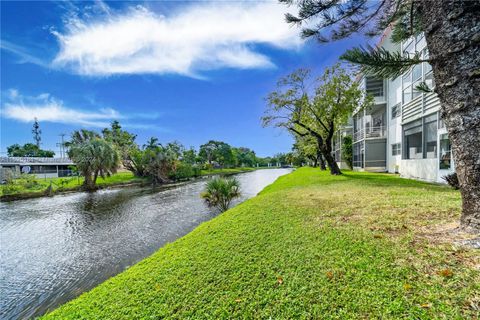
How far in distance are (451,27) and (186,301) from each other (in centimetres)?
495

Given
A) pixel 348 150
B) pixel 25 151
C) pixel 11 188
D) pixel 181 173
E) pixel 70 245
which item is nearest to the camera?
pixel 70 245

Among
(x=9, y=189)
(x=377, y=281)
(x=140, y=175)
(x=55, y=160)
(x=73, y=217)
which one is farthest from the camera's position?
(x=55, y=160)

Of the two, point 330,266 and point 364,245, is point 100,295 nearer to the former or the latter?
point 330,266

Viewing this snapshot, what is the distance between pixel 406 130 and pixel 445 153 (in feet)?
14.7

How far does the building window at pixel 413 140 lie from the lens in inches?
499

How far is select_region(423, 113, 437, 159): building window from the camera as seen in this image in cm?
1103

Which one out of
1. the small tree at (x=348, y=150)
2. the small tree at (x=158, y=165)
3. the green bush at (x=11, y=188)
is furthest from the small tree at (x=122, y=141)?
the small tree at (x=348, y=150)

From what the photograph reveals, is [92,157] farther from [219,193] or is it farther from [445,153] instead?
[445,153]

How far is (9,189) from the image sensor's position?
59.8ft

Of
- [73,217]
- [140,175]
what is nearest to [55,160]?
[140,175]

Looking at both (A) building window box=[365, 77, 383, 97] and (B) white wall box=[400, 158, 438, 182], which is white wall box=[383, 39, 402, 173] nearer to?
(A) building window box=[365, 77, 383, 97]

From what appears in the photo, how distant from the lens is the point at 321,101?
16078 millimetres

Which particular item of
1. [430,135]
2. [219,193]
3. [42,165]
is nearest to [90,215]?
[219,193]

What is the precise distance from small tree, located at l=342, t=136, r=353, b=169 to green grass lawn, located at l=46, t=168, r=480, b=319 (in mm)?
24507
